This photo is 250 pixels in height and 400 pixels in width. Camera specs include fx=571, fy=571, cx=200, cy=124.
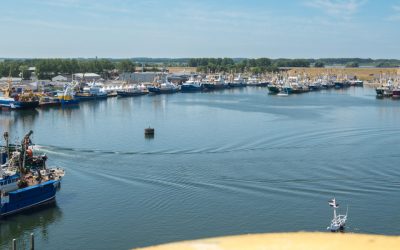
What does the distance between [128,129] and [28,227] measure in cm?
1190

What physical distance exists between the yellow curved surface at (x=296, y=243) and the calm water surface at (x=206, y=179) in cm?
149

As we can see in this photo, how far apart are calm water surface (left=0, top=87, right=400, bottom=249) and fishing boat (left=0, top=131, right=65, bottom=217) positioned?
0.24m

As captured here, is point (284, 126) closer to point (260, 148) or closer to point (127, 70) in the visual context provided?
point (260, 148)

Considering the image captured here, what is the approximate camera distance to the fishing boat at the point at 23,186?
10.8m

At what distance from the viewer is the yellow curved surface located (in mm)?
7477

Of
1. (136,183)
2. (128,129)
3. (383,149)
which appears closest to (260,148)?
(383,149)

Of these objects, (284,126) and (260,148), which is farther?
(284,126)

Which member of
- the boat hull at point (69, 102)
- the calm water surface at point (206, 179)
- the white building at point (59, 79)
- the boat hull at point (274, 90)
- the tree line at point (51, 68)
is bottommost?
the calm water surface at point (206, 179)

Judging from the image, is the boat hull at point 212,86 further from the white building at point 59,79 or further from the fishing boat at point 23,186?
the fishing boat at point 23,186

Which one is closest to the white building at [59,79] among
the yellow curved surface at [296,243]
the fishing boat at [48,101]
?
the fishing boat at [48,101]

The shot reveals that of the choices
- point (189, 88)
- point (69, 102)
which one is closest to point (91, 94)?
point (69, 102)

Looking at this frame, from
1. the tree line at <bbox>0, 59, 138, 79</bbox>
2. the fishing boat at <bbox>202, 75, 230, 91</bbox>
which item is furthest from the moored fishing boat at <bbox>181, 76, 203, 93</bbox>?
the tree line at <bbox>0, 59, 138, 79</bbox>

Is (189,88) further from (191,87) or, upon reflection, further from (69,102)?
(69,102)

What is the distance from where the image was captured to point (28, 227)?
1040cm
